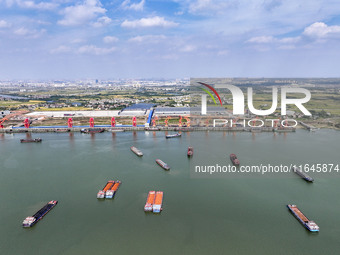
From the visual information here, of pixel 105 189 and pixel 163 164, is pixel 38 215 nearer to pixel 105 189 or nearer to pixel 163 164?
pixel 105 189

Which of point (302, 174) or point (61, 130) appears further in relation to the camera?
point (61, 130)

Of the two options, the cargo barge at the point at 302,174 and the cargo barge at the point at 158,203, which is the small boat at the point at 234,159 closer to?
the cargo barge at the point at 302,174

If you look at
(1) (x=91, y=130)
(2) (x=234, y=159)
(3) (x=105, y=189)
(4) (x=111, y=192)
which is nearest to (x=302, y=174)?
(2) (x=234, y=159)

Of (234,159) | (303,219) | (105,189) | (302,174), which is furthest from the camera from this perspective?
(234,159)

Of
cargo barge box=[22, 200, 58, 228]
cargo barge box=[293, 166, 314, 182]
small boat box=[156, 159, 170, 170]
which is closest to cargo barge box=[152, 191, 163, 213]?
small boat box=[156, 159, 170, 170]

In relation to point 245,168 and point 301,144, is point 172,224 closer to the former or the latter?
point 245,168

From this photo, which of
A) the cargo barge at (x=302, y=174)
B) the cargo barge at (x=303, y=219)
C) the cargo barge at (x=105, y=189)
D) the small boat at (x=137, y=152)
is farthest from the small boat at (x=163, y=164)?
the cargo barge at (x=302, y=174)

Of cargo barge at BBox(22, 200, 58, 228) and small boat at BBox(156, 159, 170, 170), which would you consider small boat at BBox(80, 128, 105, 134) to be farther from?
cargo barge at BBox(22, 200, 58, 228)
